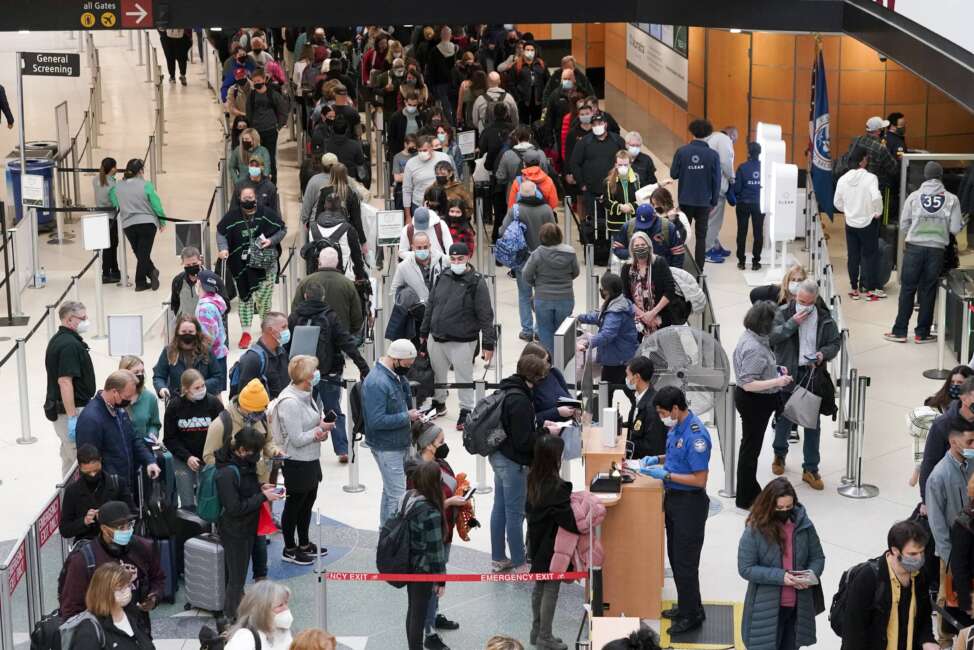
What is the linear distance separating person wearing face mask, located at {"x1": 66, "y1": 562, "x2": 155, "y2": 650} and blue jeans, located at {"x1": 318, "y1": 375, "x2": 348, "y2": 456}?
4.79 metres

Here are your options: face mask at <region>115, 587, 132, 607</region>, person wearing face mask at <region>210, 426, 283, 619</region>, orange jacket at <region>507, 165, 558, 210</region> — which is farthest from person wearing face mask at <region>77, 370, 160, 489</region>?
orange jacket at <region>507, 165, 558, 210</region>

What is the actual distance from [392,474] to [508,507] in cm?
85

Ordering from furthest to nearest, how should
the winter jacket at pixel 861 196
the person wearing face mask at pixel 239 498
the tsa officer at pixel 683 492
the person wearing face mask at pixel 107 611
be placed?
the winter jacket at pixel 861 196, the person wearing face mask at pixel 239 498, the tsa officer at pixel 683 492, the person wearing face mask at pixel 107 611

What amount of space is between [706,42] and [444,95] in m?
4.05

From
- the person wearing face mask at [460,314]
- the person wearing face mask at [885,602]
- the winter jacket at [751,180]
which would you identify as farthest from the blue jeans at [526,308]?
the person wearing face mask at [885,602]

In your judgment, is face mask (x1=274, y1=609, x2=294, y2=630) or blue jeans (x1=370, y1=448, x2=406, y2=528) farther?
blue jeans (x1=370, y1=448, x2=406, y2=528)

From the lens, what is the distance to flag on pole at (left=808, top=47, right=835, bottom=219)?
19500mm

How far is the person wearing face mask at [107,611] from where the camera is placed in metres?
8.09

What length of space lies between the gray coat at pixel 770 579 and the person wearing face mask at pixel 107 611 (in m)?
3.25

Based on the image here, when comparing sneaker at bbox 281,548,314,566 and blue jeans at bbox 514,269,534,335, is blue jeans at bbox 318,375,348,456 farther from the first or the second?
blue jeans at bbox 514,269,534,335

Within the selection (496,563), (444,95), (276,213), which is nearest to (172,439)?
(496,563)

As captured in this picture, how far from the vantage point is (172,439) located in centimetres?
1073

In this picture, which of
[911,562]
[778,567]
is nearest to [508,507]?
[778,567]

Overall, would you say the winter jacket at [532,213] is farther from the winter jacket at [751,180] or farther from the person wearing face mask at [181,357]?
the person wearing face mask at [181,357]
